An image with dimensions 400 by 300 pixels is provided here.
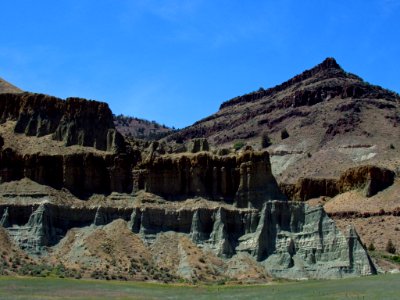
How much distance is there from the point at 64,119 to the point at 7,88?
25.4 metres

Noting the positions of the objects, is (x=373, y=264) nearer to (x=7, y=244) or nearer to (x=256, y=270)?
(x=256, y=270)

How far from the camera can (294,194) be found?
498ft

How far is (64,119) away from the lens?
110 m

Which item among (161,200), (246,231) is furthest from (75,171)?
(246,231)

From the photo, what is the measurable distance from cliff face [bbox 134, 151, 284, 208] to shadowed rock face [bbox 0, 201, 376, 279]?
3.86 meters

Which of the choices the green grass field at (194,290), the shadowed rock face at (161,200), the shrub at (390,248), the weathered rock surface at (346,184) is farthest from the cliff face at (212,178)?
the weathered rock surface at (346,184)

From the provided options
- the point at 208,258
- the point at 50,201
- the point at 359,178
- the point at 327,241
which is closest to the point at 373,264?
the point at 327,241

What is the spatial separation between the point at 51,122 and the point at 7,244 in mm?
21563

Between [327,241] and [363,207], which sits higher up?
[363,207]

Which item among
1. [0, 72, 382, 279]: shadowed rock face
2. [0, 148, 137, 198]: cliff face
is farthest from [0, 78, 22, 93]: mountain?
[0, 148, 137, 198]: cliff face

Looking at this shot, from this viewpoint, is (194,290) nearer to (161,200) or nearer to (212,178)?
(161,200)

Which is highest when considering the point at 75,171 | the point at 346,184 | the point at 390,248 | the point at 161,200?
the point at 346,184

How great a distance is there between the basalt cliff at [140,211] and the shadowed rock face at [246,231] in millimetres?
126

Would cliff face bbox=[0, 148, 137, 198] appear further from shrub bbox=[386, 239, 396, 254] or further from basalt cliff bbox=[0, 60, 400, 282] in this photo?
shrub bbox=[386, 239, 396, 254]
